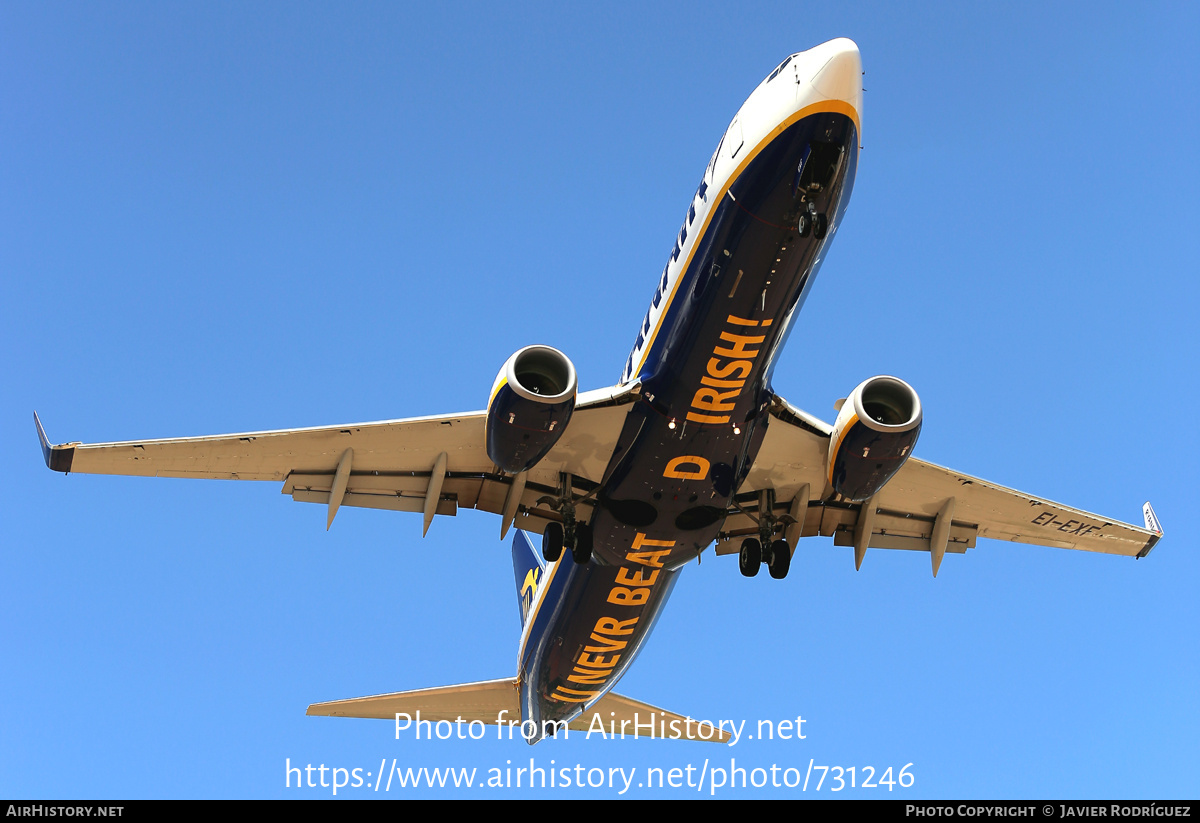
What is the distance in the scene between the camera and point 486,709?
85.9 ft

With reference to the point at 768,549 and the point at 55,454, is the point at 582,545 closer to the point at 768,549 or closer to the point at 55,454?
the point at 768,549

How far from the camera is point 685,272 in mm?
17609

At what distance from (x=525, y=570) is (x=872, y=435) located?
1062cm

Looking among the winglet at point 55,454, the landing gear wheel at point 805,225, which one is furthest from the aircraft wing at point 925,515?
the winglet at point 55,454

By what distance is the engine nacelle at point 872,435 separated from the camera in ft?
59.5

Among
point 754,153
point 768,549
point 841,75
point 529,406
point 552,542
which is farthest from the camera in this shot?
point 768,549

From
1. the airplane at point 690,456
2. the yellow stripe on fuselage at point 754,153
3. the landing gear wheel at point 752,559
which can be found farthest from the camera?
the landing gear wheel at point 752,559

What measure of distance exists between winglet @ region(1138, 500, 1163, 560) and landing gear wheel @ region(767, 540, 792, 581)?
727 centimetres

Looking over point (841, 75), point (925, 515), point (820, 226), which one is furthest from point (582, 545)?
point (841, 75)

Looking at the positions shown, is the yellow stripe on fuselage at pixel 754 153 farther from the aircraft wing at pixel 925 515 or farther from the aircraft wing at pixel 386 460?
the aircraft wing at pixel 925 515

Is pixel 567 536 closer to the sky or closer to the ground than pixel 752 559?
closer to the ground

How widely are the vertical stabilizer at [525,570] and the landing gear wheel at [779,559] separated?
495 centimetres
